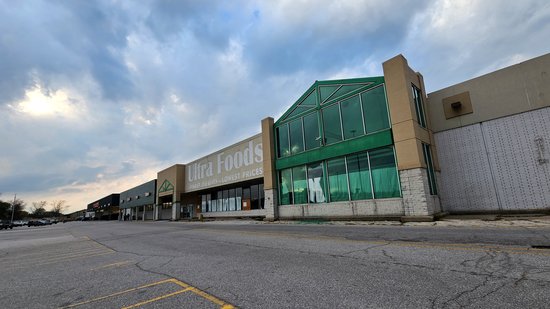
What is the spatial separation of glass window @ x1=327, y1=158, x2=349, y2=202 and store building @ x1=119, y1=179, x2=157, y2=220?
4414cm

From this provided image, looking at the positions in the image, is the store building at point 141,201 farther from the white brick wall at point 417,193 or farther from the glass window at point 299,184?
the white brick wall at point 417,193

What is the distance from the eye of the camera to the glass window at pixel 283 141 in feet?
90.0

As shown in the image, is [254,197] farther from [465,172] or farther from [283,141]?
[465,172]

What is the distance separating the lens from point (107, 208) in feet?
335

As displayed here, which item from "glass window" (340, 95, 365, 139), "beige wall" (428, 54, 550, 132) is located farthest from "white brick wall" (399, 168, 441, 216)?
"beige wall" (428, 54, 550, 132)

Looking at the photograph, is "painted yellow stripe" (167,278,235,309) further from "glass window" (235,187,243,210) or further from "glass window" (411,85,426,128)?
"glass window" (235,187,243,210)

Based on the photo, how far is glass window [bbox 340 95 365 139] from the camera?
21031 mm

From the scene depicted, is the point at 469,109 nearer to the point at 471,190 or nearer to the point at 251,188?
the point at 471,190

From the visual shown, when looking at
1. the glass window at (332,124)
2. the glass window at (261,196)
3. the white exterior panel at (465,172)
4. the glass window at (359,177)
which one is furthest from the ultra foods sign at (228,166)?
the white exterior panel at (465,172)

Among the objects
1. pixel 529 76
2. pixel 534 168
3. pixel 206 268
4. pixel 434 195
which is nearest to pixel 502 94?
pixel 529 76

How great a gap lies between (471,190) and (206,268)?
1866 cm

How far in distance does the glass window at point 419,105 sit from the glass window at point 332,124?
5.54 meters

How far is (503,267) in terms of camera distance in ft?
16.6

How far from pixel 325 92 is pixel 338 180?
7.65 meters
